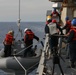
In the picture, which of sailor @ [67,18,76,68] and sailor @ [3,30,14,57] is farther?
sailor @ [3,30,14,57]

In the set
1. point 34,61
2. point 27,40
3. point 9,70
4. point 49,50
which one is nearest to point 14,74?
point 9,70

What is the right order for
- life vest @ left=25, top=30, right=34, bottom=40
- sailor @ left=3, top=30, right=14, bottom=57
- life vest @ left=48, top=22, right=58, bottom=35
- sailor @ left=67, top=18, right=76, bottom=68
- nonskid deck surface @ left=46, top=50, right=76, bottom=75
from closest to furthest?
nonskid deck surface @ left=46, top=50, right=76, bottom=75 → sailor @ left=67, top=18, right=76, bottom=68 → life vest @ left=48, top=22, right=58, bottom=35 → life vest @ left=25, top=30, right=34, bottom=40 → sailor @ left=3, top=30, right=14, bottom=57

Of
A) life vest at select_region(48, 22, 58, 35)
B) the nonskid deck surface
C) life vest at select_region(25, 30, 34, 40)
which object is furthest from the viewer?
life vest at select_region(25, 30, 34, 40)

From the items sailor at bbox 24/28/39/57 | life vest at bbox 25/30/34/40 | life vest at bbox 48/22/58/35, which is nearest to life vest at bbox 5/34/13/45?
sailor at bbox 24/28/39/57

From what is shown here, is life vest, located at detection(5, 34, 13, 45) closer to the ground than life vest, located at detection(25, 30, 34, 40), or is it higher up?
closer to the ground

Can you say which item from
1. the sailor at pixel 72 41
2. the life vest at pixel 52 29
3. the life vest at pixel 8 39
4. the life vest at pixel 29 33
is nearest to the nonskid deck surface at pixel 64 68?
the sailor at pixel 72 41

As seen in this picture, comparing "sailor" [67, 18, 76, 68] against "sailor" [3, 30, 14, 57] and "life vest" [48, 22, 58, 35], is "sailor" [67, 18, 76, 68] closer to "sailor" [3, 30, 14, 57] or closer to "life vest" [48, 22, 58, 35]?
"life vest" [48, 22, 58, 35]

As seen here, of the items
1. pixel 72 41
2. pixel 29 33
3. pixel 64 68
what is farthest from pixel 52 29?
pixel 29 33

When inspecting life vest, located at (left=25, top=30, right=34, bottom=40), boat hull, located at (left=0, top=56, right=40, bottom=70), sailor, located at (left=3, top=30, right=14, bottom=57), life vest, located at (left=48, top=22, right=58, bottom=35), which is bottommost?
boat hull, located at (left=0, top=56, right=40, bottom=70)

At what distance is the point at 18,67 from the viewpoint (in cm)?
2039

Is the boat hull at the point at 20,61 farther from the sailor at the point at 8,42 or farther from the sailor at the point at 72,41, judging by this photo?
the sailor at the point at 72,41

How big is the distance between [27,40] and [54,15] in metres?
2.59

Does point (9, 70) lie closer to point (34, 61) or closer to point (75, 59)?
point (34, 61)

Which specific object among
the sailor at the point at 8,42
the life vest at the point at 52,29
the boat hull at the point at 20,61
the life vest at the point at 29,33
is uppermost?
the life vest at the point at 52,29
